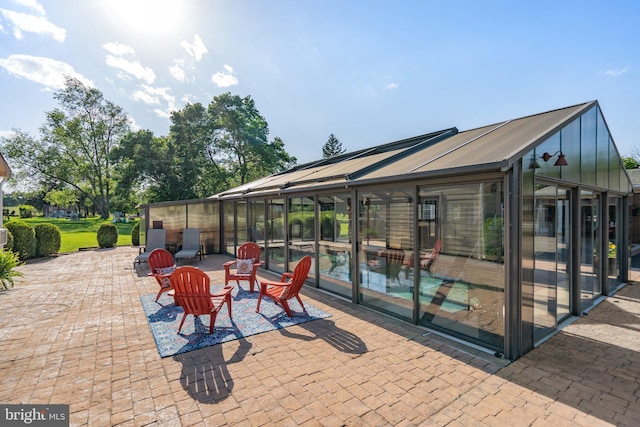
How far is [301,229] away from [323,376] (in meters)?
4.44

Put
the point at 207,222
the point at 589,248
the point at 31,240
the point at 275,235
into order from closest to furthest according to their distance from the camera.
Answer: the point at 589,248 < the point at 275,235 < the point at 31,240 < the point at 207,222

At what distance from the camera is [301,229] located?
7.52 m

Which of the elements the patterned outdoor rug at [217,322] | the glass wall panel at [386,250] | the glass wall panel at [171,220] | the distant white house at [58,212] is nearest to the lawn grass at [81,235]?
the glass wall panel at [171,220]

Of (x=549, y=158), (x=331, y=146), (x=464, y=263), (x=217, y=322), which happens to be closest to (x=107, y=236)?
(x=217, y=322)

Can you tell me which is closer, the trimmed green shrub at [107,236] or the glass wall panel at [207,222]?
the glass wall panel at [207,222]

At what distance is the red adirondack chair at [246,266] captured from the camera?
676cm

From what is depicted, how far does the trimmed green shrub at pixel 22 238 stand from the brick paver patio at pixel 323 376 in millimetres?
7624

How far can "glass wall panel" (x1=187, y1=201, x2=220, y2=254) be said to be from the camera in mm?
12477

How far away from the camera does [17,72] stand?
44.5 feet

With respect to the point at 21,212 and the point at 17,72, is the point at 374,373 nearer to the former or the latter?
the point at 17,72

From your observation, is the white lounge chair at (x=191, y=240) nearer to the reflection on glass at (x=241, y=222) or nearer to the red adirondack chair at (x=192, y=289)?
the reflection on glass at (x=241, y=222)

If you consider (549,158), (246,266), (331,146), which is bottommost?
(246,266)

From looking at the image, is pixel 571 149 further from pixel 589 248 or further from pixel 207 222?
pixel 207 222

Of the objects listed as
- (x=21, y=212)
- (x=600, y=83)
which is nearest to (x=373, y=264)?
(x=600, y=83)
